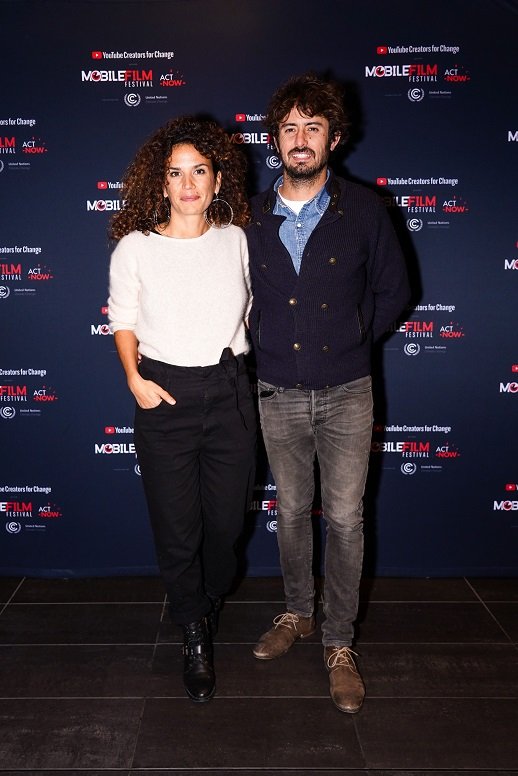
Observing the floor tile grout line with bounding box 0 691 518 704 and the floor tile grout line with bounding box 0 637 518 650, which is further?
the floor tile grout line with bounding box 0 637 518 650

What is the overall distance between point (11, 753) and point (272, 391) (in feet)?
4.40

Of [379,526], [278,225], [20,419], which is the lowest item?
[379,526]

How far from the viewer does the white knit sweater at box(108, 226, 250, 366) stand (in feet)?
6.53

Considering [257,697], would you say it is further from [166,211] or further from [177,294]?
[166,211]

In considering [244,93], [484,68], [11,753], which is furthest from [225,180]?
[11,753]

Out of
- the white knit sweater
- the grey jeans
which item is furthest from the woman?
the grey jeans

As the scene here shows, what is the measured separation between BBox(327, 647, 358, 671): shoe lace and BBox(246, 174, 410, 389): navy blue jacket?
0.91 metres

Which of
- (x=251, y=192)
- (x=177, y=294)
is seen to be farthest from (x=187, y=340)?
(x=251, y=192)

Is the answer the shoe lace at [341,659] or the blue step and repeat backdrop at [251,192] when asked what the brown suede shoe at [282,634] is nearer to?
the shoe lace at [341,659]

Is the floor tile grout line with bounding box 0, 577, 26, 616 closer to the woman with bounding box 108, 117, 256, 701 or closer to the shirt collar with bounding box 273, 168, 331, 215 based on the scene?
the woman with bounding box 108, 117, 256, 701

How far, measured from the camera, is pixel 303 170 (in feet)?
6.61

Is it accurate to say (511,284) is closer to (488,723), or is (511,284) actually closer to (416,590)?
(416,590)

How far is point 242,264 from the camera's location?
6.93ft

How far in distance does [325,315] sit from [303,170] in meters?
0.47
